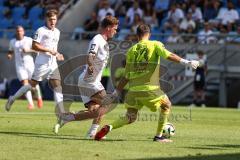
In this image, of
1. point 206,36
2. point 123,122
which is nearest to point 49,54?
point 123,122

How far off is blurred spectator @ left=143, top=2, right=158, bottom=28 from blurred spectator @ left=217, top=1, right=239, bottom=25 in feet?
10.7

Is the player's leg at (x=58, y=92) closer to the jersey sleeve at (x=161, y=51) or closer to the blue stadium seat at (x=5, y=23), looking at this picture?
the jersey sleeve at (x=161, y=51)

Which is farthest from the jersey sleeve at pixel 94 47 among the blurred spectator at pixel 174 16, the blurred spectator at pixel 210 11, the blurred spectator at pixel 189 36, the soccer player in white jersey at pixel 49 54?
the blurred spectator at pixel 174 16

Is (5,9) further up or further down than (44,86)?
further up

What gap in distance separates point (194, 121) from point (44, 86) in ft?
49.9

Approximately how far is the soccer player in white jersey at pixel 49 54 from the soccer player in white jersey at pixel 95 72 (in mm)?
2158

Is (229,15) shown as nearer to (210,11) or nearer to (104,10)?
(210,11)

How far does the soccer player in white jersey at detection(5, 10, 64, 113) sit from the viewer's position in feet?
54.9

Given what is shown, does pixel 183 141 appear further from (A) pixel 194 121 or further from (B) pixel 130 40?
(B) pixel 130 40

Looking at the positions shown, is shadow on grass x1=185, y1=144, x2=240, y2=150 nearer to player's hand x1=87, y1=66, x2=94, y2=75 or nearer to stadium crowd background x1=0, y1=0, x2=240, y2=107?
player's hand x1=87, y1=66, x2=94, y2=75

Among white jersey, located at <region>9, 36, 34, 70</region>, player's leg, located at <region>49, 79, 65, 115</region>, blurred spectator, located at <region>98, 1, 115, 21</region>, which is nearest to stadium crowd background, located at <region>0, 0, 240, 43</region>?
blurred spectator, located at <region>98, 1, 115, 21</region>

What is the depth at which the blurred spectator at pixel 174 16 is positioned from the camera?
32.5 metres

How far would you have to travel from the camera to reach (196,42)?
103 ft

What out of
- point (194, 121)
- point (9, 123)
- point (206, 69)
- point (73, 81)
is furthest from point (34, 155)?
point (206, 69)
